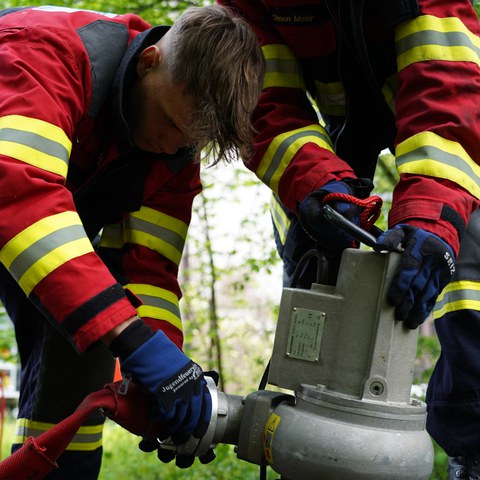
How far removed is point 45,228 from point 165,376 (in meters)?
0.46

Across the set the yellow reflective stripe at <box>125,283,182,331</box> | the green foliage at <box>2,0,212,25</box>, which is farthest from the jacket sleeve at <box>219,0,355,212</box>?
the green foliage at <box>2,0,212,25</box>

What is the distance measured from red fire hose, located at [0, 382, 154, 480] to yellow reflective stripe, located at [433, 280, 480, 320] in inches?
36.1

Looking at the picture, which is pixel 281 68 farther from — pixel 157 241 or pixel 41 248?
pixel 41 248

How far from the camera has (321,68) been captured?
99.7 inches

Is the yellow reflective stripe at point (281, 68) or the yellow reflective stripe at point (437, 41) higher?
the yellow reflective stripe at point (437, 41)

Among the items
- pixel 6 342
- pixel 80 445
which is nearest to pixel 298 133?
pixel 80 445

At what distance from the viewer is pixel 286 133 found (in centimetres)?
239

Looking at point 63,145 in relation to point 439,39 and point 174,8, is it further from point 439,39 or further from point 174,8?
point 174,8

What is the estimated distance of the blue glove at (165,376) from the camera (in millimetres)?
1859

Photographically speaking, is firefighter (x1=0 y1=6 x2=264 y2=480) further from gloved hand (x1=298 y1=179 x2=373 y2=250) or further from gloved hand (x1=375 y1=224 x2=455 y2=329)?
gloved hand (x1=375 y1=224 x2=455 y2=329)

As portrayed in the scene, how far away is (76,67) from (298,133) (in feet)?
2.30

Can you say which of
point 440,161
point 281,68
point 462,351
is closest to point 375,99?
point 281,68

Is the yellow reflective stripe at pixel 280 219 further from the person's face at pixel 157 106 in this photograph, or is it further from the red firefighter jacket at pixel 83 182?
the person's face at pixel 157 106

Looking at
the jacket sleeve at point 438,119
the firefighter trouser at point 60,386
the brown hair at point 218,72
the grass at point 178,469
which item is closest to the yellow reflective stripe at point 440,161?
the jacket sleeve at point 438,119
